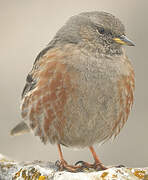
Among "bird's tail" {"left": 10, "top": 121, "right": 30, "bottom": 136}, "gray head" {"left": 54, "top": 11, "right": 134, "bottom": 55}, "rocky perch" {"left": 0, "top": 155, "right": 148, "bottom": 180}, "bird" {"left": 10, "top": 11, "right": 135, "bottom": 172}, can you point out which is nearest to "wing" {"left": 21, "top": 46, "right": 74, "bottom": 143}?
"bird" {"left": 10, "top": 11, "right": 135, "bottom": 172}

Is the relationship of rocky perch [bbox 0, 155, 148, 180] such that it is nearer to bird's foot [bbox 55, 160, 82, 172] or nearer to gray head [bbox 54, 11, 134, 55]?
bird's foot [bbox 55, 160, 82, 172]

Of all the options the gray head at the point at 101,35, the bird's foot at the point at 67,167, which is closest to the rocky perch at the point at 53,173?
the bird's foot at the point at 67,167

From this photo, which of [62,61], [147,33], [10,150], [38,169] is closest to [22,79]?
[10,150]

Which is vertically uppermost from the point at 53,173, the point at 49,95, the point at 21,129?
the point at 49,95

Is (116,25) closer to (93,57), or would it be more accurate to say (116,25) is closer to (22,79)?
(93,57)

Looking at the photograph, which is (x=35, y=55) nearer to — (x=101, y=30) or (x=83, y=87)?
(x=101, y=30)

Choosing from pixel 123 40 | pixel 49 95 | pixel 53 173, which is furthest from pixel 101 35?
pixel 53 173
